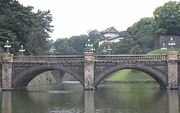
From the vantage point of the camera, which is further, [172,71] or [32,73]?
[32,73]

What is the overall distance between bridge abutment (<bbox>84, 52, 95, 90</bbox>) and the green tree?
139 ft

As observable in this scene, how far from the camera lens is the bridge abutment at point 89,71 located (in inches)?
2598

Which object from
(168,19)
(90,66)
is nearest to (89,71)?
(90,66)

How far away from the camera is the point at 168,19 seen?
104 metres

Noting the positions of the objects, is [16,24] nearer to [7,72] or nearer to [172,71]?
[7,72]

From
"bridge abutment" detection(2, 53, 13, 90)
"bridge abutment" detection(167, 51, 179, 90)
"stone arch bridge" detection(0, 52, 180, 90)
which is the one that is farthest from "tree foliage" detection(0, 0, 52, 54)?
"bridge abutment" detection(167, 51, 179, 90)

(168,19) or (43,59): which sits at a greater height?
(168,19)

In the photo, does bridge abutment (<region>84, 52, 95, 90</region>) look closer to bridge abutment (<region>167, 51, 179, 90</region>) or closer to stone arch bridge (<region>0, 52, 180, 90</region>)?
stone arch bridge (<region>0, 52, 180, 90</region>)

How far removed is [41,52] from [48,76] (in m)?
5.32

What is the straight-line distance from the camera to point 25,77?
2675 inches

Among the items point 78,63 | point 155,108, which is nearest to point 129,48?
point 78,63

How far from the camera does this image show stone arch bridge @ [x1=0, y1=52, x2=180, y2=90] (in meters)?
65.4

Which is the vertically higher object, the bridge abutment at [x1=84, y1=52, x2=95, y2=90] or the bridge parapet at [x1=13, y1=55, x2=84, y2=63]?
the bridge parapet at [x1=13, y1=55, x2=84, y2=63]

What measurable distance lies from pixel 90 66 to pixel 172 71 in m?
11.6
